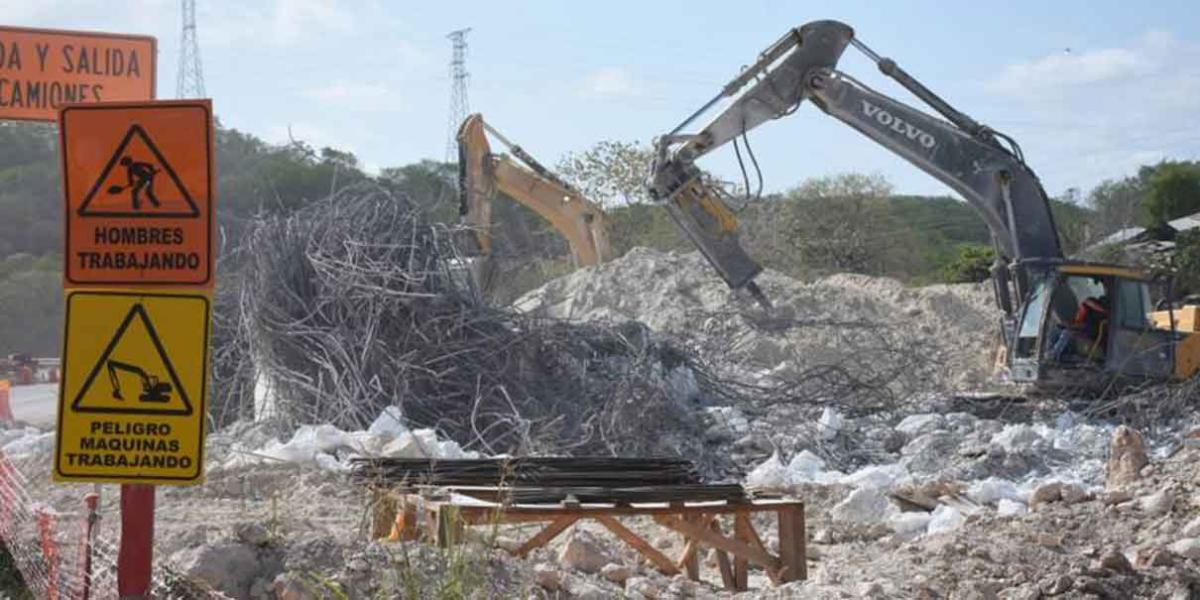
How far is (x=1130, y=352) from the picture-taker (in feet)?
60.0

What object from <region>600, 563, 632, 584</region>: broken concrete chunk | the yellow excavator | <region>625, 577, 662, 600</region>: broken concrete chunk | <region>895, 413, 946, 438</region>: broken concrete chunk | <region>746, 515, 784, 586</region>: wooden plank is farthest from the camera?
the yellow excavator

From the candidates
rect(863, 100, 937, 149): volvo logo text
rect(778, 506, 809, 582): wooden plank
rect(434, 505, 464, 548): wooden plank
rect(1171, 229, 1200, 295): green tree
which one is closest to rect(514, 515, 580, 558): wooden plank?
rect(434, 505, 464, 548): wooden plank

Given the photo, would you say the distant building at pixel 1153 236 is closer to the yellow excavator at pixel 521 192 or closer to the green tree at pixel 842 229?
the green tree at pixel 842 229

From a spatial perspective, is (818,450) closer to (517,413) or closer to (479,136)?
(517,413)

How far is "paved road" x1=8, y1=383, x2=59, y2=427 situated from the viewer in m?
21.0

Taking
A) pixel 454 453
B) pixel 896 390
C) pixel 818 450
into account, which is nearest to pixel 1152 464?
pixel 818 450

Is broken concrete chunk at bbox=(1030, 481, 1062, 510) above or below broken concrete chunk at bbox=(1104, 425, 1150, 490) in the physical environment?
below

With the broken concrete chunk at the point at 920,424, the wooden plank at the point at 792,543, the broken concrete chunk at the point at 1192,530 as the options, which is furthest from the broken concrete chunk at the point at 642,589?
the broken concrete chunk at the point at 920,424

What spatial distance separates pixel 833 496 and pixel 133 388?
354 inches

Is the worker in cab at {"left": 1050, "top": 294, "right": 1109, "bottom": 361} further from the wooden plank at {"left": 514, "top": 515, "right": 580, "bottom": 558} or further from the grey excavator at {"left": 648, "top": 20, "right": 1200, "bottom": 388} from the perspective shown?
the wooden plank at {"left": 514, "top": 515, "right": 580, "bottom": 558}

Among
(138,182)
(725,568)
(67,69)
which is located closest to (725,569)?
(725,568)

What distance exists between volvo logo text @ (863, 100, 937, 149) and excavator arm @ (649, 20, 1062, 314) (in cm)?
1

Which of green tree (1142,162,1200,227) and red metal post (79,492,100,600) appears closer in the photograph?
red metal post (79,492,100,600)

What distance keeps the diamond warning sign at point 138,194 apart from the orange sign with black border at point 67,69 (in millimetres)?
2270
